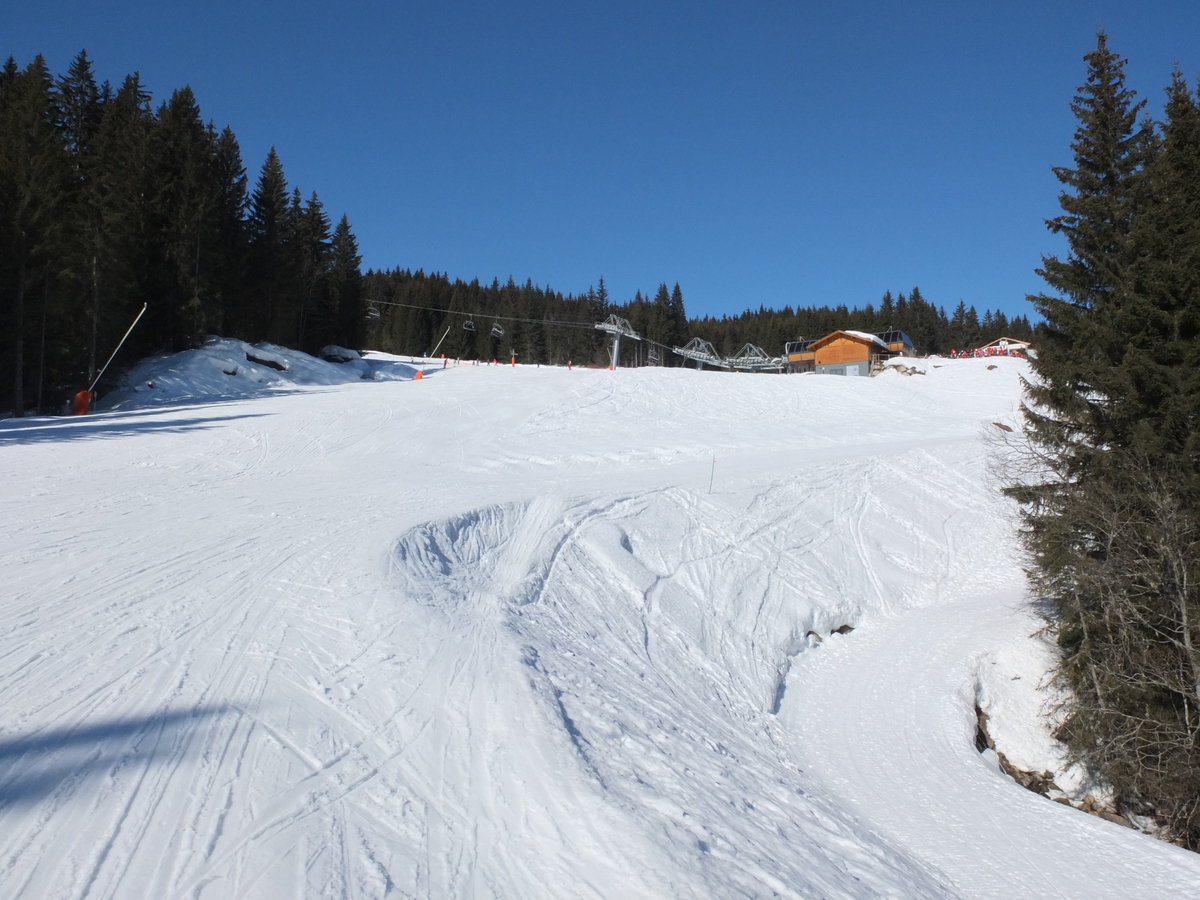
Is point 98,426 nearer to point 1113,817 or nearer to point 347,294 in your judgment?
point 1113,817

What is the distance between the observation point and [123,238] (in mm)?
29734

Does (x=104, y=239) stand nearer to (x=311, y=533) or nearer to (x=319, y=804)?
(x=311, y=533)

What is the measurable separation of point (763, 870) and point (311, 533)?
8.14 m

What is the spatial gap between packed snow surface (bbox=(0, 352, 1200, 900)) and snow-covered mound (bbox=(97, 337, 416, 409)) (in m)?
9.08

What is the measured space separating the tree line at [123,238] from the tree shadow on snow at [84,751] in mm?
27629

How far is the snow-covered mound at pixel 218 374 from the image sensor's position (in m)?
28.8

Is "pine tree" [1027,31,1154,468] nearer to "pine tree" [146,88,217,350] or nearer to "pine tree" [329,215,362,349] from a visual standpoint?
"pine tree" [146,88,217,350]

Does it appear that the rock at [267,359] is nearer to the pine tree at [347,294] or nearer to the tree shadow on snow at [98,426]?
the tree shadow on snow at [98,426]

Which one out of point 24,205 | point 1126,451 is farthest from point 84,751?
point 24,205

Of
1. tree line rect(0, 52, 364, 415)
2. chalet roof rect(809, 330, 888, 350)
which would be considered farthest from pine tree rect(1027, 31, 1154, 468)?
chalet roof rect(809, 330, 888, 350)

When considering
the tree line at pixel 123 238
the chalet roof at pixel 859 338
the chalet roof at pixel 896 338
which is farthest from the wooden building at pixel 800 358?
the tree line at pixel 123 238

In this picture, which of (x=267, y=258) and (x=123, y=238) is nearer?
(x=123, y=238)

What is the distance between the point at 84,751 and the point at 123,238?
110 ft

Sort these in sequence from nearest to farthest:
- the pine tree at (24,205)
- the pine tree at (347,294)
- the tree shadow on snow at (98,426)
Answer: the tree shadow on snow at (98,426) → the pine tree at (24,205) → the pine tree at (347,294)
